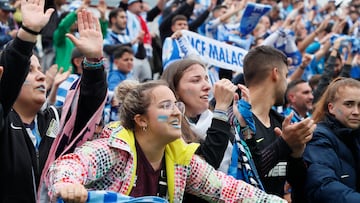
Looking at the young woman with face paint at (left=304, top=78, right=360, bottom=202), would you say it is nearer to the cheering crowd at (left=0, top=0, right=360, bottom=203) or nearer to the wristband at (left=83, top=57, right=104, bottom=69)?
the cheering crowd at (left=0, top=0, right=360, bottom=203)

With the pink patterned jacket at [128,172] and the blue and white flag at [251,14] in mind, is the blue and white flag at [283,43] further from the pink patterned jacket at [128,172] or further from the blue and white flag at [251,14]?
the pink patterned jacket at [128,172]

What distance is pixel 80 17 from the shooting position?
374 centimetres

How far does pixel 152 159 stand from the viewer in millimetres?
3740

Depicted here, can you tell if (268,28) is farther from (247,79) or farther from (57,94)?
(247,79)

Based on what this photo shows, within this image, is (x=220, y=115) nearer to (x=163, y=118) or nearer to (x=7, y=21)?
(x=163, y=118)

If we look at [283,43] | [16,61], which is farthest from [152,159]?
[283,43]

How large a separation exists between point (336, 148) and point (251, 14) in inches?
200

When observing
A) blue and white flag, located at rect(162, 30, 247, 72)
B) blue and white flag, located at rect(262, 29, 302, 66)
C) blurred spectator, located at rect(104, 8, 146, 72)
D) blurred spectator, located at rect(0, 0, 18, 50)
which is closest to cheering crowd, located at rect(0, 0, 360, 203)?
blue and white flag, located at rect(162, 30, 247, 72)

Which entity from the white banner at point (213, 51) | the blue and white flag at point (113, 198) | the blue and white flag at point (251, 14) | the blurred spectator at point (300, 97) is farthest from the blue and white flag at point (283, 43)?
the blue and white flag at point (113, 198)

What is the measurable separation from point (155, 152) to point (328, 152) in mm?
1311

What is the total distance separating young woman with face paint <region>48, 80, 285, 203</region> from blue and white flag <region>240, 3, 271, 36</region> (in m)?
5.55

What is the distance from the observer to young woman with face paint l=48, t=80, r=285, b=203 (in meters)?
3.55

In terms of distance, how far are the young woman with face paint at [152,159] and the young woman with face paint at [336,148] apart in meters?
0.65

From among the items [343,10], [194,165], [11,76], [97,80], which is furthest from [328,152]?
[343,10]
